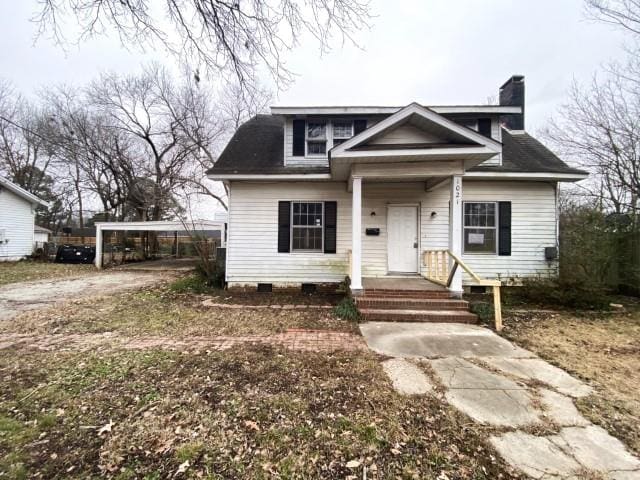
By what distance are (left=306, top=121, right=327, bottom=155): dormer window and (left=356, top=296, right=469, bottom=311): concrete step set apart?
453 cm

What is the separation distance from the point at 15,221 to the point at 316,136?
18.6 meters

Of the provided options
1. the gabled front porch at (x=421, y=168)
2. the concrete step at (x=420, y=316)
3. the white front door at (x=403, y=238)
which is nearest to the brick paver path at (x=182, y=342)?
the concrete step at (x=420, y=316)

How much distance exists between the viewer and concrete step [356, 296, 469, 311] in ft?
18.0

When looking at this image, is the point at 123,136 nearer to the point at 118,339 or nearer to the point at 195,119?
the point at 195,119

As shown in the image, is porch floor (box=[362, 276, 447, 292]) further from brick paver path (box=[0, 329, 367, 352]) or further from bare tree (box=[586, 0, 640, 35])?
bare tree (box=[586, 0, 640, 35])

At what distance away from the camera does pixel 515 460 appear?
1913 mm

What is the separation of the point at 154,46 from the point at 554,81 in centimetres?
1344

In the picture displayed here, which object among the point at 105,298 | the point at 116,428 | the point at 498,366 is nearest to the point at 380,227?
the point at 498,366

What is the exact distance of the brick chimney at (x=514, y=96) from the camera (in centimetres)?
875

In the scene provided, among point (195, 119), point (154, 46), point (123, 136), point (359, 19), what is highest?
point (195, 119)

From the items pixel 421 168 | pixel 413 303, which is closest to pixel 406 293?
pixel 413 303

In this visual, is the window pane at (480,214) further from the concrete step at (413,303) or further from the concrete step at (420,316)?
the concrete step at (420,316)

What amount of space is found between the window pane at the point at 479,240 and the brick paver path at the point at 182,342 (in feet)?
16.2

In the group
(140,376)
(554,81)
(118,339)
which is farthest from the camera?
(554,81)
